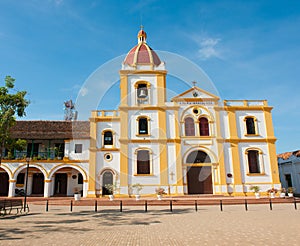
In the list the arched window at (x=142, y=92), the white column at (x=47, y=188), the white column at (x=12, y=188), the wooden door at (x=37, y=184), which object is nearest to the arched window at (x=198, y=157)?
the arched window at (x=142, y=92)

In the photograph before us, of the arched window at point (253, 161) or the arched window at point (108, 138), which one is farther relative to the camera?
the arched window at point (108, 138)

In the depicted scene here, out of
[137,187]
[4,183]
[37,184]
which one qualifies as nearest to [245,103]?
[137,187]

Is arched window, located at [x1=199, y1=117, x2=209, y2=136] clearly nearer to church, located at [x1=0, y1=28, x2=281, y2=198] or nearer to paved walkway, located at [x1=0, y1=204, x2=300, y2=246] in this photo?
church, located at [x1=0, y1=28, x2=281, y2=198]

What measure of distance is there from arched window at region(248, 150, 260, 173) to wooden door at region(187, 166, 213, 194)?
421 cm

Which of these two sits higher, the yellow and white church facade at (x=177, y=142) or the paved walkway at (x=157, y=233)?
the yellow and white church facade at (x=177, y=142)

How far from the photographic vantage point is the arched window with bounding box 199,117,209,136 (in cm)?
2569

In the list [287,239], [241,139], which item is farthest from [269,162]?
[287,239]

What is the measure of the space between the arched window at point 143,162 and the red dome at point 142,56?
9404 millimetres

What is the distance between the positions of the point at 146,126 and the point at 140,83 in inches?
184

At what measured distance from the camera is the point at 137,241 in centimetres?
757

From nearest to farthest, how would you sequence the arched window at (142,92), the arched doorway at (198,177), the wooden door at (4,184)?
1. the arched doorway at (198,177)
2. the arched window at (142,92)
3. the wooden door at (4,184)

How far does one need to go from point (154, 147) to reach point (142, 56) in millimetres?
10123

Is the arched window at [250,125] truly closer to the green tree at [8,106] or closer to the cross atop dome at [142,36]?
the cross atop dome at [142,36]

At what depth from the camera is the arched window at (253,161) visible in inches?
988
